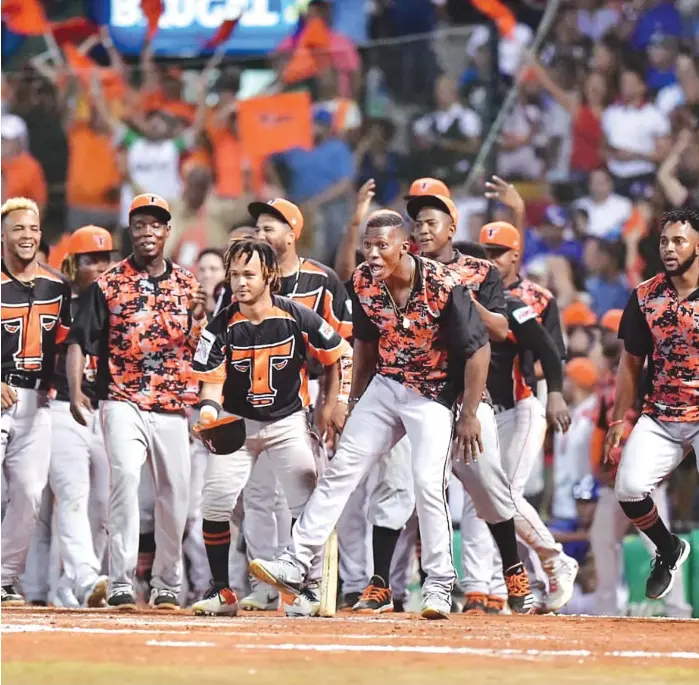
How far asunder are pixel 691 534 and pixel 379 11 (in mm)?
7135

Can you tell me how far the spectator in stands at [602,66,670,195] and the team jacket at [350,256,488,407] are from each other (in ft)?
21.6

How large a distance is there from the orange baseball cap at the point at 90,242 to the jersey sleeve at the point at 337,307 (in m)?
1.74

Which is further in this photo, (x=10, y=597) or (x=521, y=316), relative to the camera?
(x=10, y=597)

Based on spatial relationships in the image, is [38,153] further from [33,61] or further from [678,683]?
[678,683]

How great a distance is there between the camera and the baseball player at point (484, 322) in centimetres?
898

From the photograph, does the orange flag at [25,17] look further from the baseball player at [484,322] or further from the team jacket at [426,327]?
the team jacket at [426,327]

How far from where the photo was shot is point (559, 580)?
9805 mm

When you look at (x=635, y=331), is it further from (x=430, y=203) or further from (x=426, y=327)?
(x=430, y=203)

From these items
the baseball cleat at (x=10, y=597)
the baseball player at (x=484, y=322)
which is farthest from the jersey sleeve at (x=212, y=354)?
the baseball cleat at (x=10, y=597)

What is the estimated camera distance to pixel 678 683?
566cm

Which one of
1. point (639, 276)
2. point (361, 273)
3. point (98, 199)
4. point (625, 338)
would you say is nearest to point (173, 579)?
point (361, 273)

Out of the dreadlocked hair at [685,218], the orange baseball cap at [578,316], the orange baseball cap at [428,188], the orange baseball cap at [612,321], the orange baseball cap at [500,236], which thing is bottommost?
the orange baseball cap at [612,321]

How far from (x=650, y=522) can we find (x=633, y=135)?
6947mm

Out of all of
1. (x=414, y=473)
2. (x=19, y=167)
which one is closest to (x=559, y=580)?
(x=414, y=473)
